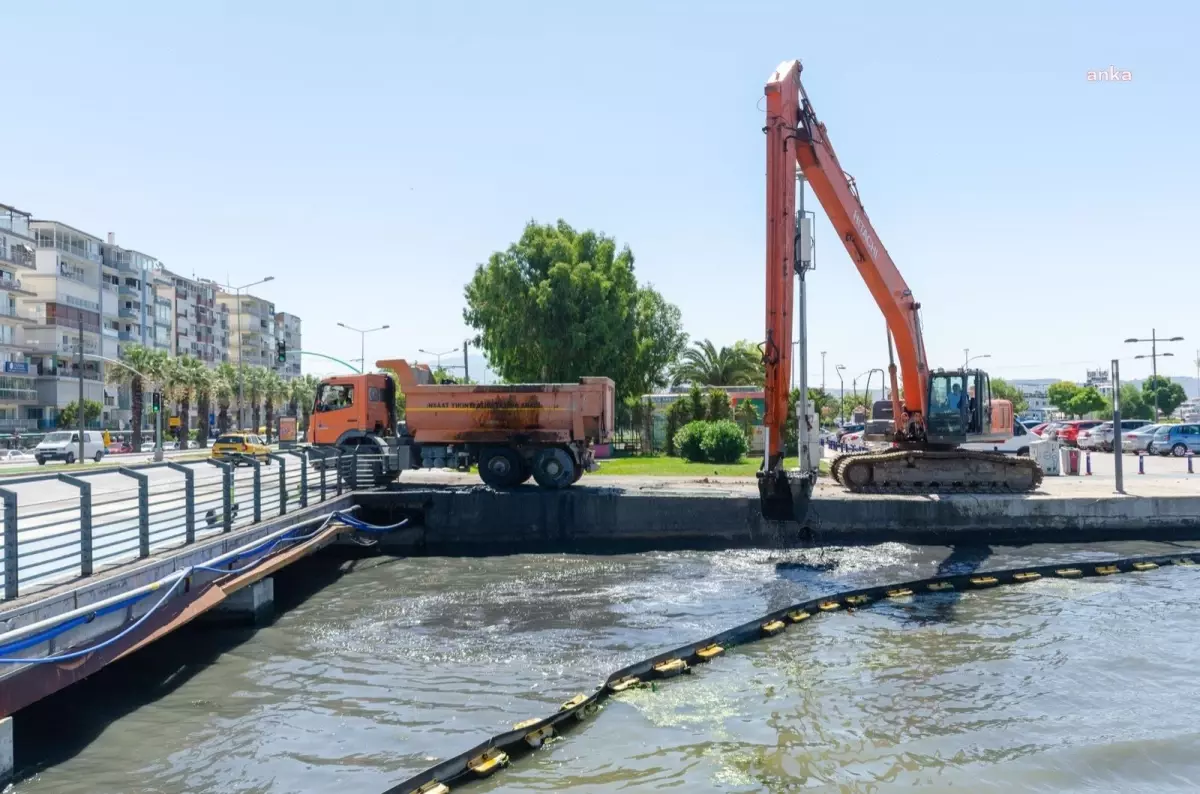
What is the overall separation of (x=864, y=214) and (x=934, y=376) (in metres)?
Result: 4.11

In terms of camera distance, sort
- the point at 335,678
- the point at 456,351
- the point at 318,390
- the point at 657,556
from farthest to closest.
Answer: the point at 456,351, the point at 318,390, the point at 657,556, the point at 335,678

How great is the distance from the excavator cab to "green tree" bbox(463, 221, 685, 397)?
75.7 feet

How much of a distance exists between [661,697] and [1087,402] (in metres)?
93.4

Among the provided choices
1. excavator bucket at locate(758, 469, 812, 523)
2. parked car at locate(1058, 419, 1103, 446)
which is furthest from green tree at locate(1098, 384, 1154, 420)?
excavator bucket at locate(758, 469, 812, 523)

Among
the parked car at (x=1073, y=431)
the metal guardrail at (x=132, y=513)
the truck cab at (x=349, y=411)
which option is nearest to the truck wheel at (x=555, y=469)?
the metal guardrail at (x=132, y=513)

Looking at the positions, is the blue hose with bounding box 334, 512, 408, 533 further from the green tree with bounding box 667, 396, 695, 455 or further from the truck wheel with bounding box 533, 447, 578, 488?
the green tree with bounding box 667, 396, 695, 455

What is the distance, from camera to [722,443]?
32.9 meters

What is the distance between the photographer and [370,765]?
8.24 m

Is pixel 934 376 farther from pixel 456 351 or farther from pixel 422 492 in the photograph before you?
pixel 456 351

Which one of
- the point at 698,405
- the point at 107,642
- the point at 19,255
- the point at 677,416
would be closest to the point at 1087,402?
the point at 698,405

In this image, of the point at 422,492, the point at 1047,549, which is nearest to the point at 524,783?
the point at 422,492

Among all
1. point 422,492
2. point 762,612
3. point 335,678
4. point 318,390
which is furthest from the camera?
point 318,390

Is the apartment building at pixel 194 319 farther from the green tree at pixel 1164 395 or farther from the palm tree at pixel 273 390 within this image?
the green tree at pixel 1164 395

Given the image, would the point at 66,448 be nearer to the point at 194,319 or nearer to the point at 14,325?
the point at 14,325
